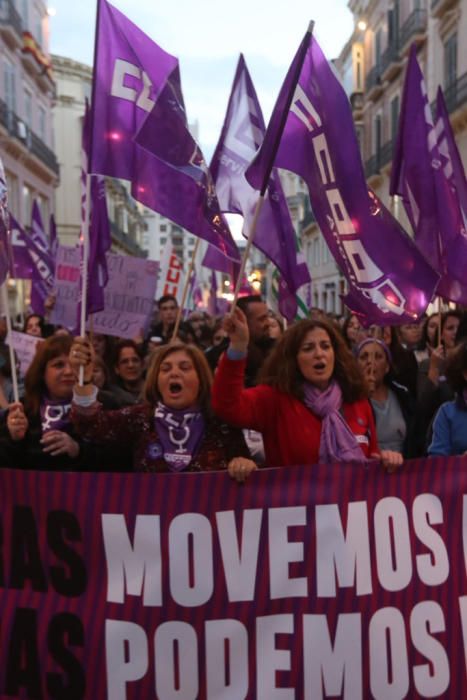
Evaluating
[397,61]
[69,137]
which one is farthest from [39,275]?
[69,137]

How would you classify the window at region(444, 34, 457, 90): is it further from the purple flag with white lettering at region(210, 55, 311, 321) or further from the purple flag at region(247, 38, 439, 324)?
the purple flag at region(247, 38, 439, 324)

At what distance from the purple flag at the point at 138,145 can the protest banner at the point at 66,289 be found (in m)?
4.04

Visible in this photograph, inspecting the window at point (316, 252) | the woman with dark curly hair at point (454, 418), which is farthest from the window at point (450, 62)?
the window at point (316, 252)

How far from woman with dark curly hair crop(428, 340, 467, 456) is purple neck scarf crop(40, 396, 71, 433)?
169 cm

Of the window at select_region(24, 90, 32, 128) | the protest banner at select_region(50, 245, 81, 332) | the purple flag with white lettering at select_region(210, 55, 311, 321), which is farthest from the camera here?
the window at select_region(24, 90, 32, 128)

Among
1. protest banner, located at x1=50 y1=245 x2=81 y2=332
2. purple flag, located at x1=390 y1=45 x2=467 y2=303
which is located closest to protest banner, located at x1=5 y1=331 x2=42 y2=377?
protest banner, located at x1=50 y1=245 x2=81 y2=332

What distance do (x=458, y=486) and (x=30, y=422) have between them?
1.95 m

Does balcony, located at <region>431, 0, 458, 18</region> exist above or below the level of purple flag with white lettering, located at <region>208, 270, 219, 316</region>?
above

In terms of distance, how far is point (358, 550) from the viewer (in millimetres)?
3229

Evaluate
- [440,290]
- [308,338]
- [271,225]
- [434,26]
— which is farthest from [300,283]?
[434,26]

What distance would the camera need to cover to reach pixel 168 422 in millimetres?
3572

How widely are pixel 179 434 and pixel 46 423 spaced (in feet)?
2.39

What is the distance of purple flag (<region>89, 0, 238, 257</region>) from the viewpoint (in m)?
4.15

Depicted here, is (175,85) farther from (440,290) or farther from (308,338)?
(440,290)
